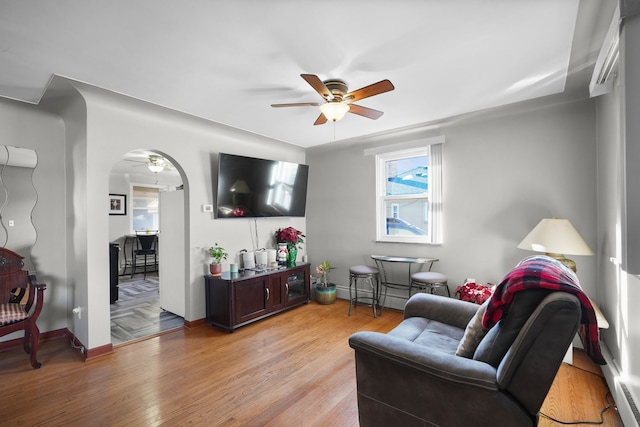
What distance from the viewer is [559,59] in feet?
7.01

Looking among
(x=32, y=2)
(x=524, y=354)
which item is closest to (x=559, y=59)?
(x=524, y=354)

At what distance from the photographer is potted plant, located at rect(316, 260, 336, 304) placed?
4355mm

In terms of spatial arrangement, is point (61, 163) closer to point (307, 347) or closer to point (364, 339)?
point (307, 347)

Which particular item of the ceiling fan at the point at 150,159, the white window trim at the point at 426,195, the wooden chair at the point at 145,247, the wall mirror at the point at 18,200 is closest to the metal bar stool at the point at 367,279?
the white window trim at the point at 426,195

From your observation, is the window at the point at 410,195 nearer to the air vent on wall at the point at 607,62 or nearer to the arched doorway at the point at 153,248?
the air vent on wall at the point at 607,62

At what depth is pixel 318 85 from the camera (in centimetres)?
210

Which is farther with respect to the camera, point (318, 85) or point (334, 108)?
point (334, 108)

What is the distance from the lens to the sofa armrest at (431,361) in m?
1.28

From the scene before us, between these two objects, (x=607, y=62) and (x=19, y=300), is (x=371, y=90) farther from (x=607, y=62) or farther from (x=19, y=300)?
(x=19, y=300)

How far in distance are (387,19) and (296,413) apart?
8.21ft

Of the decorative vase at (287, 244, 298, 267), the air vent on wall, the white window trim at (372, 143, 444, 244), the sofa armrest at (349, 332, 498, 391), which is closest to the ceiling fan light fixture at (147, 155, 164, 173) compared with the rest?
the decorative vase at (287, 244, 298, 267)

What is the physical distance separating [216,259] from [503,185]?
3.43 meters

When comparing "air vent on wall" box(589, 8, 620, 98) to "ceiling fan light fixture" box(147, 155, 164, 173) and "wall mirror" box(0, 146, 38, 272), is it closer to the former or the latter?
"wall mirror" box(0, 146, 38, 272)

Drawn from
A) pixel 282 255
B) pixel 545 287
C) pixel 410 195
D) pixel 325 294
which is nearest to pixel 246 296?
pixel 282 255
